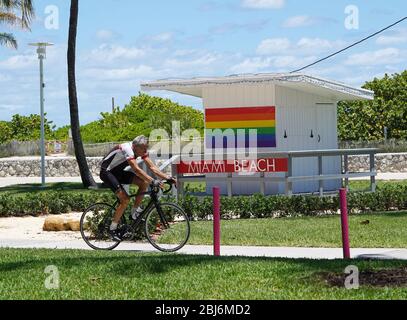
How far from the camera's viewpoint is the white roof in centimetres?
2492

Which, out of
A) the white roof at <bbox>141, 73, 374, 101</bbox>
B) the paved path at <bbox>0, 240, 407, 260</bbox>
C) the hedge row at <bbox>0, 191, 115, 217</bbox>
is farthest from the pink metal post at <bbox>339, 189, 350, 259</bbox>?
the white roof at <bbox>141, 73, 374, 101</bbox>

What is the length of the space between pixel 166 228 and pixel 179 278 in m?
4.06

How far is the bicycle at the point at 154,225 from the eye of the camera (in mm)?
13711

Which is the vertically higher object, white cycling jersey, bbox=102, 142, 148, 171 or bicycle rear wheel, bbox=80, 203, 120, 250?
white cycling jersey, bbox=102, 142, 148, 171

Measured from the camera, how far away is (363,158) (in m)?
43.9

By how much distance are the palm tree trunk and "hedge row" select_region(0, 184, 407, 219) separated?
10.9 meters

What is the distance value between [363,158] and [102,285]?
116ft

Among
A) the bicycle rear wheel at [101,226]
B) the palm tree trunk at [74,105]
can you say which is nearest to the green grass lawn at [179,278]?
the bicycle rear wheel at [101,226]

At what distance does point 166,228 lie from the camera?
1387 centimetres

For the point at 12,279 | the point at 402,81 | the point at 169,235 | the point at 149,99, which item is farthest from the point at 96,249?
the point at 149,99

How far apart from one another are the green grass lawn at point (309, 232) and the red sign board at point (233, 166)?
15.9ft

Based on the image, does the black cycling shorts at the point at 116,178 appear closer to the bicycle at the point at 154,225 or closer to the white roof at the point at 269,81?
the bicycle at the point at 154,225

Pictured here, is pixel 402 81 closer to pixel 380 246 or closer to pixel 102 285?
pixel 380 246

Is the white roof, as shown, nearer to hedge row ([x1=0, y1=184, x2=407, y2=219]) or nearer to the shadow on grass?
hedge row ([x1=0, y1=184, x2=407, y2=219])
